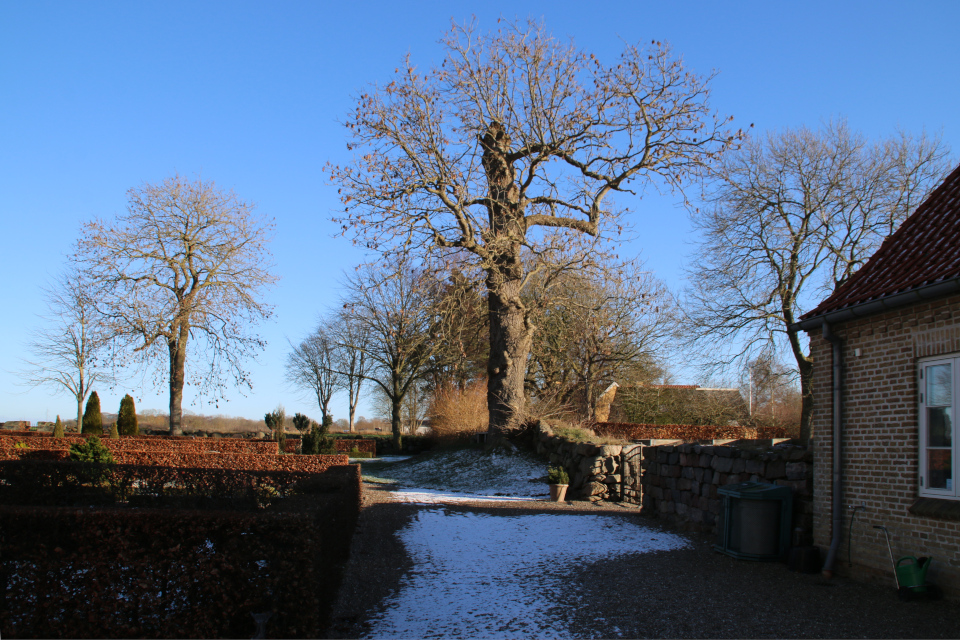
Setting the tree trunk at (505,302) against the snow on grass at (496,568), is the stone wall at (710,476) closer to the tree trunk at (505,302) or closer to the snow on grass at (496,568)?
the snow on grass at (496,568)

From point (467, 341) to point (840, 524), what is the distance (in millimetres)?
25612

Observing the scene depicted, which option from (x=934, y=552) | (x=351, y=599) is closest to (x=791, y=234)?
(x=934, y=552)

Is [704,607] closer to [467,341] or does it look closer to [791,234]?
[791,234]

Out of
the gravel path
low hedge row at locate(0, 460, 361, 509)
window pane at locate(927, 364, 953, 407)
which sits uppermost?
window pane at locate(927, 364, 953, 407)

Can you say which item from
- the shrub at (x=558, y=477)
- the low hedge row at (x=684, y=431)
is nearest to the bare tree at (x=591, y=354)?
the low hedge row at (x=684, y=431)

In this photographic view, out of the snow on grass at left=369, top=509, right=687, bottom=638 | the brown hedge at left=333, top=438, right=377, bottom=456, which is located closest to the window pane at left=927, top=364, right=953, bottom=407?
the snow on grass at left=369, top=509, right=687, bottom=638

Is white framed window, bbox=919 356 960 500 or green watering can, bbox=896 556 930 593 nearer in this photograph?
green watering can, bbox=896 556 930 593

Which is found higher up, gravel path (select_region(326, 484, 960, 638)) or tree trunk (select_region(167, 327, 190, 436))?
tree trunk (select_region(167, 327, 190, 436))

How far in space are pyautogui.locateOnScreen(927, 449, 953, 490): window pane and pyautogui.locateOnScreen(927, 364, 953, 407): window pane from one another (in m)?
0.46

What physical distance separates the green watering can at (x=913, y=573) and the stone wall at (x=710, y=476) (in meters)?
1.83

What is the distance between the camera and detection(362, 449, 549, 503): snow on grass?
1622cm

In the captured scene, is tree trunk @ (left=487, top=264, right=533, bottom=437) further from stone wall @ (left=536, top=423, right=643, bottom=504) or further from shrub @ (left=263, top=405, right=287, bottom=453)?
shrub @ (left=263, top=405, right=287, bottom=453)

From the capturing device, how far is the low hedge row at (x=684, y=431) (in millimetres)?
29000

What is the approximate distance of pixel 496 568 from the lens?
25.9ft
